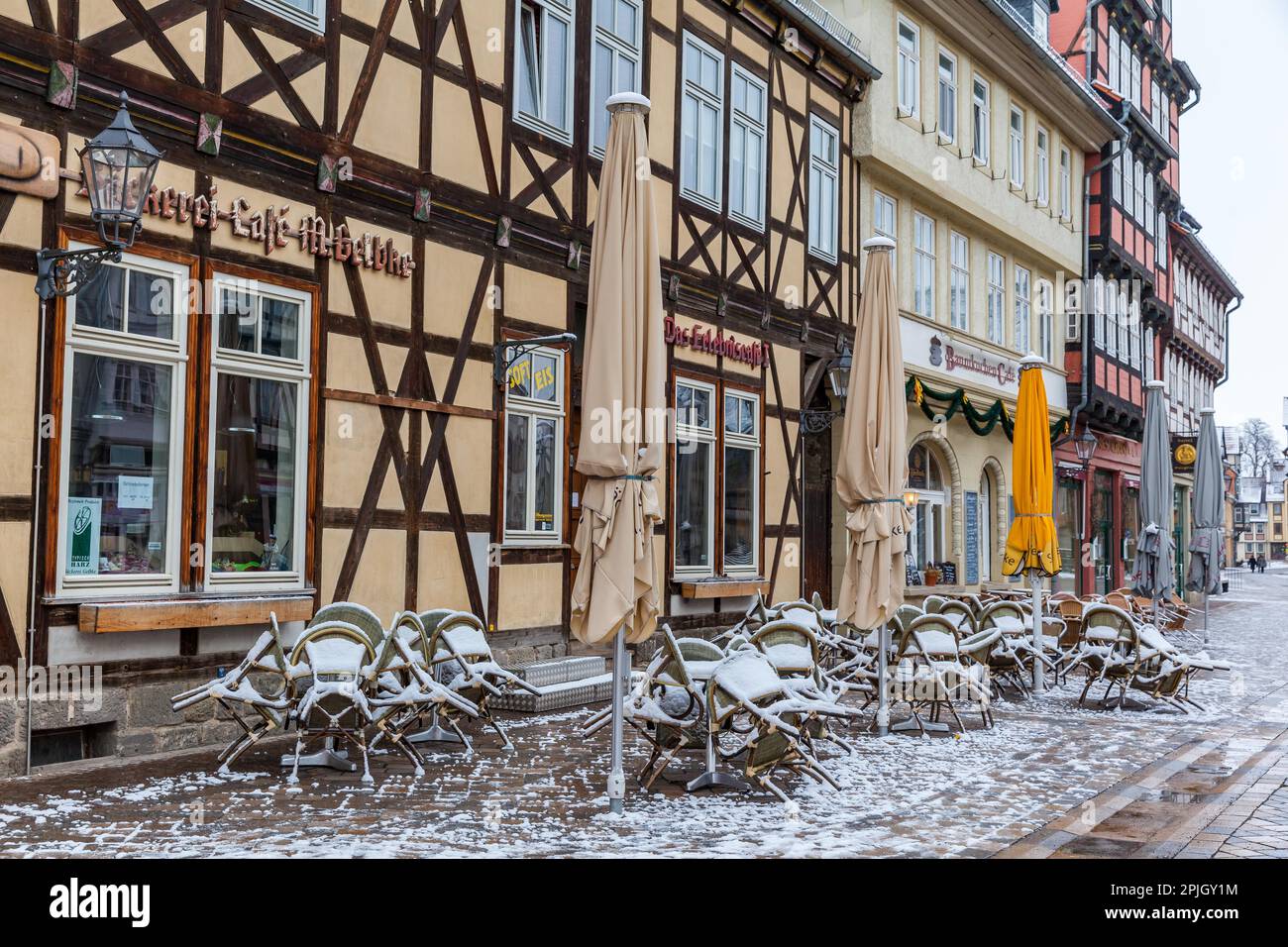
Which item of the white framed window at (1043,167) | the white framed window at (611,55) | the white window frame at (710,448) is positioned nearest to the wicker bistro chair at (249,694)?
the white framed window at (611,55)

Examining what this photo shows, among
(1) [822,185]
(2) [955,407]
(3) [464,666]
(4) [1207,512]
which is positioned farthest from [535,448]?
(4) [1207,512]

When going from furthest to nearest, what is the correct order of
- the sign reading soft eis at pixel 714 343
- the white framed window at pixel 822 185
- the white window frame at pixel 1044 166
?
the white window frame at pixel 1044 166 < the white framed window at pixel 822 185 < the sign reading soft eis at pixel 714 343

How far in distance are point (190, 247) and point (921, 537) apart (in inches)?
575

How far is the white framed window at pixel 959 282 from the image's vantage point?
20.2 m

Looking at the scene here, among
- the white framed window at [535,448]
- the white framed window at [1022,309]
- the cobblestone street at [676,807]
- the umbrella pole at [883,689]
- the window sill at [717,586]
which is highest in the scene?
the white framed window at [1022,309]

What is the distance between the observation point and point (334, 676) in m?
7.22

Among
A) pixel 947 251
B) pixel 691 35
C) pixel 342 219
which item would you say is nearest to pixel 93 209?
pixel 342 219

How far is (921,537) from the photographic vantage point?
66.9ft

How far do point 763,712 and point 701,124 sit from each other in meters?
8.79

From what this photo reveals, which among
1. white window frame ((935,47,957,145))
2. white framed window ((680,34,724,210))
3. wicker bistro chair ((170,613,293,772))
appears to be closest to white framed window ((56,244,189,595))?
wicker bistro chair ((170,613,293,772))

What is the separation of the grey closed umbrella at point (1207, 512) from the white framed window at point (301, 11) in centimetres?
1483

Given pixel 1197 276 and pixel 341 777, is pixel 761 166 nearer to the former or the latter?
pixel 341 777

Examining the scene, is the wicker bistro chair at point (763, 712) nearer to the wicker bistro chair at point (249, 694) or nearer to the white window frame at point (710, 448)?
the wicker bistro chair at point (249, 694)
